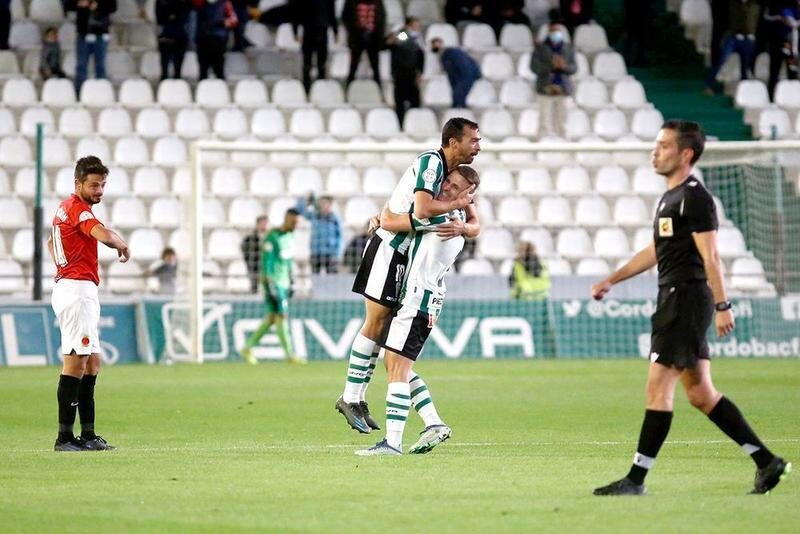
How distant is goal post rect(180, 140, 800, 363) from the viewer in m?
23.0

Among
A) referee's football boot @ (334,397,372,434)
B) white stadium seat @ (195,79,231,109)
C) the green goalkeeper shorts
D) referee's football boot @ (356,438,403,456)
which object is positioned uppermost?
white stadium seat @ (195,79,231,109)

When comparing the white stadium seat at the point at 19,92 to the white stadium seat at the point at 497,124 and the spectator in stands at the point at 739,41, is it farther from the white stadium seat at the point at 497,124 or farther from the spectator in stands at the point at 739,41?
the spectator in stands at the point at 739,41

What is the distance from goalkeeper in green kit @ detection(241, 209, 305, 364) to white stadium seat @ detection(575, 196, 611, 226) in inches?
250

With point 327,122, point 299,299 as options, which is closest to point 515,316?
point 299,299

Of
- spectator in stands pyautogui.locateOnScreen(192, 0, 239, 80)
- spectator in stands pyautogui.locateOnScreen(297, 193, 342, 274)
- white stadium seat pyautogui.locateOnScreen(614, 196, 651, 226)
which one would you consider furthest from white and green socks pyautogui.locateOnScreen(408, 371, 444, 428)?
spectator in stands pyautogui.locateOnScreen(192, 0, 239, 80)

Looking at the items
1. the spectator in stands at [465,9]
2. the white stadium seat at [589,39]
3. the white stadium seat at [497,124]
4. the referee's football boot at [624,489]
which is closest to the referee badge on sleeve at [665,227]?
the referee's football boot at [624,489]

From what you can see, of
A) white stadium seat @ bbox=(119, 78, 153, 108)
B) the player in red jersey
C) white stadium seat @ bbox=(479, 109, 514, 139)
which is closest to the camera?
the player in red jersey

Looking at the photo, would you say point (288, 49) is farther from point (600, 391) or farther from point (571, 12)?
point (600, 391)

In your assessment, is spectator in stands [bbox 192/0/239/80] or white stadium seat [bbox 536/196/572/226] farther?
spectator in stands [bbox 192/0/239/80]

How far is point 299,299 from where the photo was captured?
24219 millimetres

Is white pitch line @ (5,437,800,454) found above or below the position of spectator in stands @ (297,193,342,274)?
below

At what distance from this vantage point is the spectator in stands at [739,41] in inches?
1199

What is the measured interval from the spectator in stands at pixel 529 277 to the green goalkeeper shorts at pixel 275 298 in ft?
12.9

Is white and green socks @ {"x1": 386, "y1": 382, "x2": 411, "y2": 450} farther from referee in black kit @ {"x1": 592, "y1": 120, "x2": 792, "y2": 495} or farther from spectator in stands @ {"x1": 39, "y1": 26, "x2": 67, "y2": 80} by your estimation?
spectator in stands @ {"x1": 39, "y1": 26, "x2": 67, "y2": 80}
